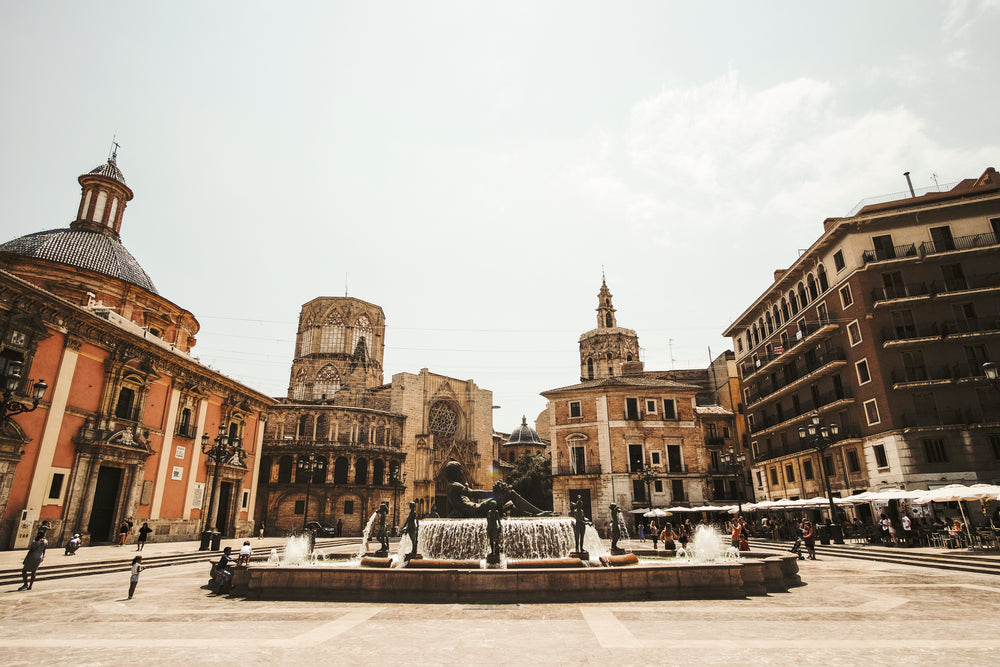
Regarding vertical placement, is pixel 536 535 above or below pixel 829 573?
above

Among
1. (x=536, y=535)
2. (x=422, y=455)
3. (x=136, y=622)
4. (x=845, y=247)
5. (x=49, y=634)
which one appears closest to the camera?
(x=49, y=634)

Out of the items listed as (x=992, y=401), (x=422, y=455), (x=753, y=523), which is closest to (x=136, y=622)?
(x=992, y=401)

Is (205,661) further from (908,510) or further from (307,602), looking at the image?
(908,510)

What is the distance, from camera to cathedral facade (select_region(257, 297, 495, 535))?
42.2 meters

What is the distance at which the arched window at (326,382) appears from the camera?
53.6 metres

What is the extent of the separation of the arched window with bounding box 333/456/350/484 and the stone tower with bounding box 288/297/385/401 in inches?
376

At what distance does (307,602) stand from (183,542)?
19.8m

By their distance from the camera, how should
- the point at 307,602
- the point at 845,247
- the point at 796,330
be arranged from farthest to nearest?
the point at 796,330 → the point at 845,247 → the point at 307,602

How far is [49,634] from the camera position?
25.3ft

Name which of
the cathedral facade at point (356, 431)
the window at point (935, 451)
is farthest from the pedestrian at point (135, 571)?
the window at point (935, 451)

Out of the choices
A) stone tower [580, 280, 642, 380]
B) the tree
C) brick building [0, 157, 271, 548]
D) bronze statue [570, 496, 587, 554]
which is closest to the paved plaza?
bronze statue [570, 496, 587, 554]

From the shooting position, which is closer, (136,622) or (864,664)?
(864,664)

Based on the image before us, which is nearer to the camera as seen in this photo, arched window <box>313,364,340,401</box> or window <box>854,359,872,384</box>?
window <box>854,359,872,384</box>

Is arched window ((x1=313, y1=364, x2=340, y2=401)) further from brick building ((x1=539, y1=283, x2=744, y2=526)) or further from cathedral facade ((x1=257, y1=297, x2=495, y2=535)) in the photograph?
brick building ((x1=539, y1=283, x2=744, y2=526))
